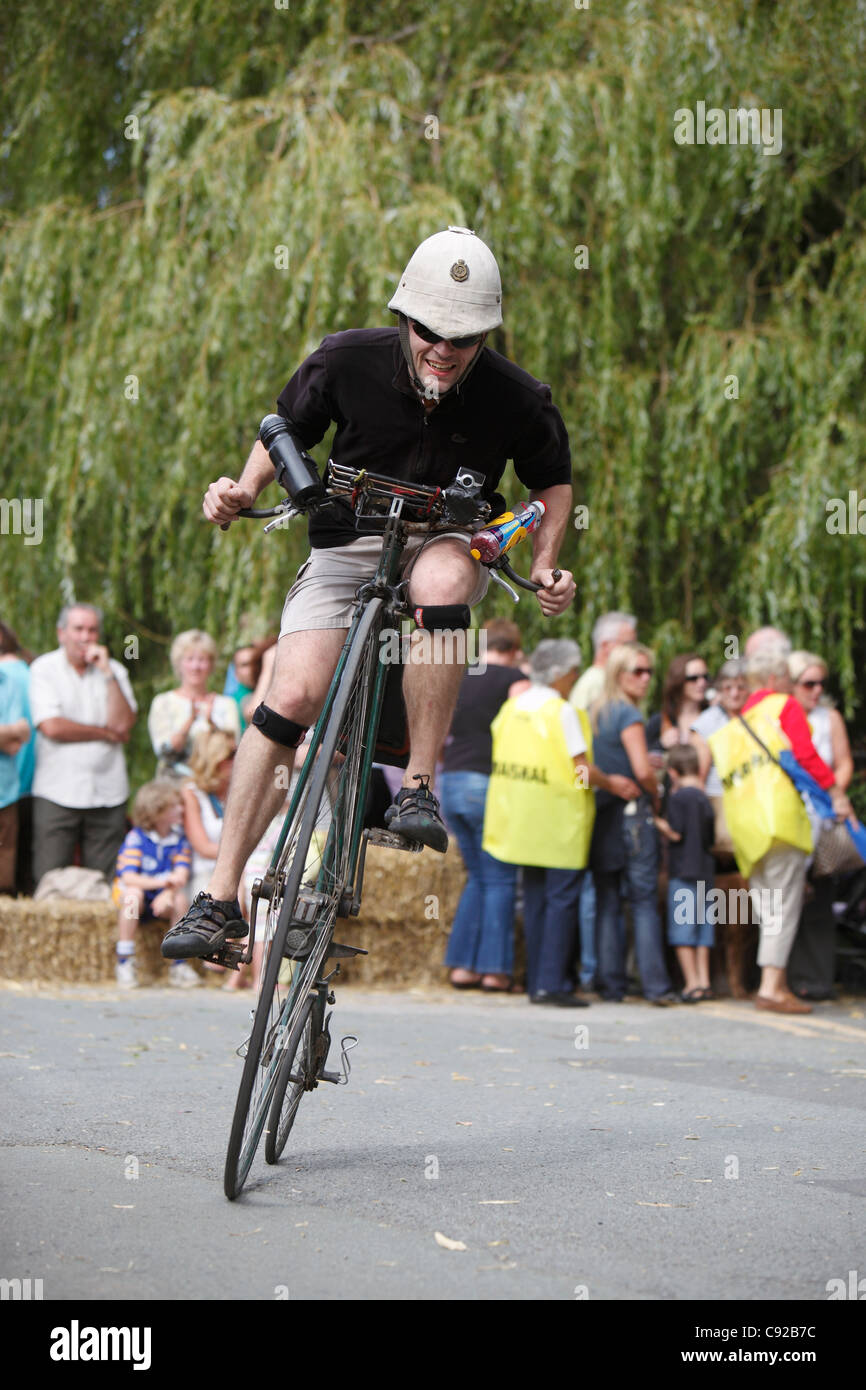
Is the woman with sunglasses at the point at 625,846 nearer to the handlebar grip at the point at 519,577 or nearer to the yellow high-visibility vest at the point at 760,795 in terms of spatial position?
the yellow high-visibility vest at the point at 760,795

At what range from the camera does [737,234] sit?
14.4 metres

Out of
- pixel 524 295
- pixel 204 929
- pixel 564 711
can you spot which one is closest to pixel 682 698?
pixel 564 711

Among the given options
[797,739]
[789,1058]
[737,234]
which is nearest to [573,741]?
[797,739]

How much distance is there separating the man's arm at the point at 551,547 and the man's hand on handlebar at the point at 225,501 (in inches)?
35.7

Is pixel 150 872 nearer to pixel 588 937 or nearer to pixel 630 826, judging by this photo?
pixel 588 937

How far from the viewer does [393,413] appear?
5.27 m

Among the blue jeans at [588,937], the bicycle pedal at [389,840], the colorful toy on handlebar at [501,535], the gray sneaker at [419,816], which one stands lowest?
the blue jeans at [588,937]

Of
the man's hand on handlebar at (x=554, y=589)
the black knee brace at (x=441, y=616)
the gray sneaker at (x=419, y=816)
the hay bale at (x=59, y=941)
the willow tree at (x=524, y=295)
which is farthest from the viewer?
the willow tree at (x=524, y=295)

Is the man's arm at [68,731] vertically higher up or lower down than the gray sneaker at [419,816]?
higher up

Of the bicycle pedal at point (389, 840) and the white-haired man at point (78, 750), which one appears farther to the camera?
the white-haired man at point (78, 750)

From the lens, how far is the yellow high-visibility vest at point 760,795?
1089 cm

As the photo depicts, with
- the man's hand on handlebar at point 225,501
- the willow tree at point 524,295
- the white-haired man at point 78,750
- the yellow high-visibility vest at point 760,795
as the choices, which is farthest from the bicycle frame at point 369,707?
the willow tree at point 524,295

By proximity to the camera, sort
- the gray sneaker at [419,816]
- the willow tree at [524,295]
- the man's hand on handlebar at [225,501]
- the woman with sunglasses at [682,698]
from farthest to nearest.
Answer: the willow tree at [524,295]
the woman with sunglasses at [682,698]
the man's hand on handlebar at [225,501]
the gray sneaker at [419,816]

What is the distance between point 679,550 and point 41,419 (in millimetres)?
5210
